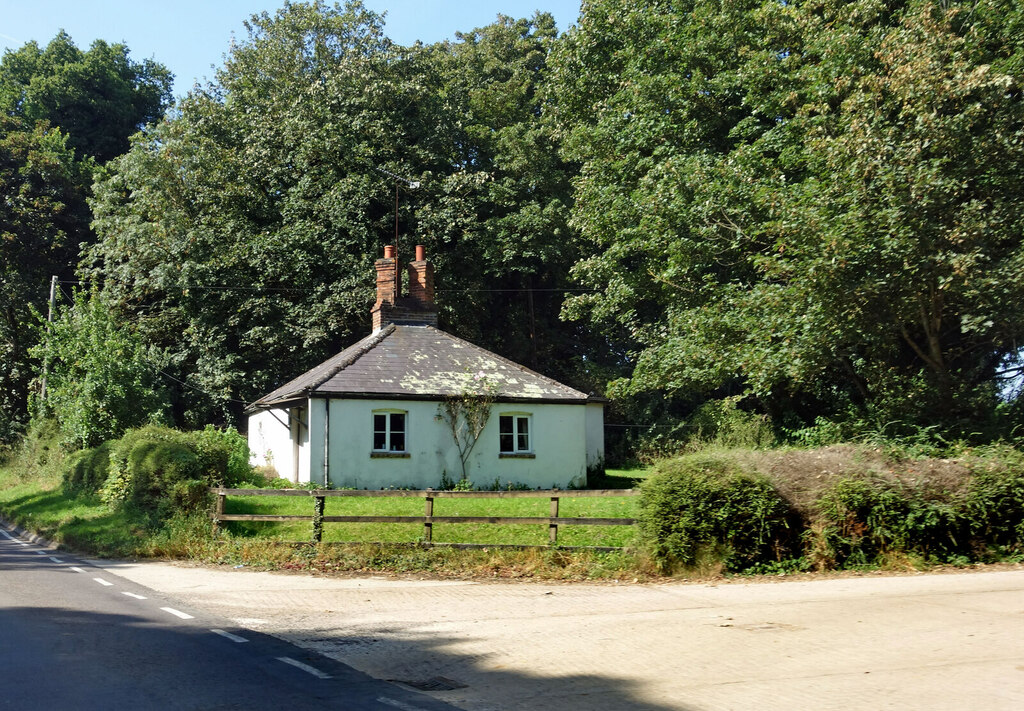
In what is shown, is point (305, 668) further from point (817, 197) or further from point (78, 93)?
point (78, 93)

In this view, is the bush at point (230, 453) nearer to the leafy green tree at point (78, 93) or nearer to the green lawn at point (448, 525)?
the green lawn at point (448, 525)

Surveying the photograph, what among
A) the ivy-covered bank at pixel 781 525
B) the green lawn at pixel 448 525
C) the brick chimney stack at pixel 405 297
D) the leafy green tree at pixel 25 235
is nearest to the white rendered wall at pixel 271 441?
the brick chimney stack at pixel 405 297

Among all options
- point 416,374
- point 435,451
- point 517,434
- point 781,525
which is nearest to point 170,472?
point 435,451

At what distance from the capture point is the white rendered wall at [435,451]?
25953mm

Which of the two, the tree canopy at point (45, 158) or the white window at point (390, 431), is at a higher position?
the tree canopy at point (45, 158)

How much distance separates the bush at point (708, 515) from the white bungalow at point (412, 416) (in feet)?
48.0

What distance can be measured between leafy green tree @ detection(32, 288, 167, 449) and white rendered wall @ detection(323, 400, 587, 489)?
9650 mm

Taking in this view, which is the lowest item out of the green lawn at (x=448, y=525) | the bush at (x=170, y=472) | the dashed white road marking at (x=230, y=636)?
the dashed white road marking at (x=230, y=636)

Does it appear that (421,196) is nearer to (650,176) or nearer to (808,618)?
(650,176)

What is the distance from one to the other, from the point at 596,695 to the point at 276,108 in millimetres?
42128

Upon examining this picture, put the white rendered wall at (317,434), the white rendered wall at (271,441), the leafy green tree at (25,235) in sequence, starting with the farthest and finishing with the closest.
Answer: the leafy green tree at (25,235), the white rendered wall at (271,441), the white rendered wall at (317,434)

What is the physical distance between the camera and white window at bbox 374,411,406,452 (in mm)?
26578

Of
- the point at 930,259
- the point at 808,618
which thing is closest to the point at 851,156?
the point at 930,259

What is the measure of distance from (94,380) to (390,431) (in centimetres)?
1191
